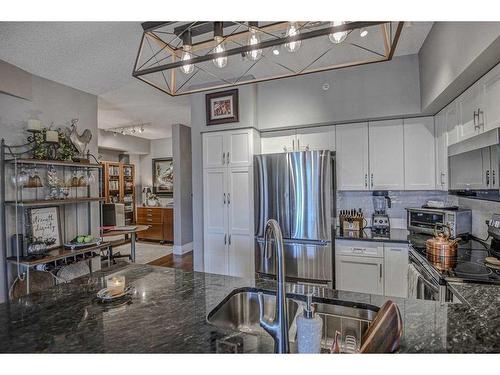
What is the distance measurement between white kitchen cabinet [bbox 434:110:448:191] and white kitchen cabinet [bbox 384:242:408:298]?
0.77 meters

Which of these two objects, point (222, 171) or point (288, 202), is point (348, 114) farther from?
point (222, 171)

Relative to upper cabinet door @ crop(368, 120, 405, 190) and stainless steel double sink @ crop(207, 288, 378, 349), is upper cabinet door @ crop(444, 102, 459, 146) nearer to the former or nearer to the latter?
upper cabinet door @ crop(368, 120, 405, 190)

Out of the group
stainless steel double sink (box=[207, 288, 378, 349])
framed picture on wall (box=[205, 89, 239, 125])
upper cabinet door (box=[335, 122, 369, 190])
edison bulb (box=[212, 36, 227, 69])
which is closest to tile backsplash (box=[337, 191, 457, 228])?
upper cabinet door (box=[335, 122, 369, 190])

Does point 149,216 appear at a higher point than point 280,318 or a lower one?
lower

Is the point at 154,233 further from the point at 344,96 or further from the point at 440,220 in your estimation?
the point at 440,220

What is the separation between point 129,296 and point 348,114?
8.98 ft

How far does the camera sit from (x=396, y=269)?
Answer: 8.61ft

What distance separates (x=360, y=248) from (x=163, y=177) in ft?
18.7

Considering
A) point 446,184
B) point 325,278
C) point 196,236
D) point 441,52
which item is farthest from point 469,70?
point 196,236

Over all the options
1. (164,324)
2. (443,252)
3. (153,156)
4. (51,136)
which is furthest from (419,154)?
(153,156)

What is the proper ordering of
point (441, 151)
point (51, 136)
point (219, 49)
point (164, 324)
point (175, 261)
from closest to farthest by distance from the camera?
1. point (164, 324)
2. point (219, 49)
3. point (441, 151)
4. point (51, 136)
5. point (175, 261)

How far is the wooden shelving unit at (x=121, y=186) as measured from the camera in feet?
21.0

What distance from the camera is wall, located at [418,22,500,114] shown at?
151 centimetres

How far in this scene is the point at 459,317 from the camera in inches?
40.1
